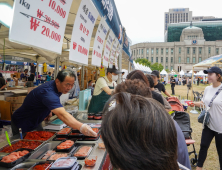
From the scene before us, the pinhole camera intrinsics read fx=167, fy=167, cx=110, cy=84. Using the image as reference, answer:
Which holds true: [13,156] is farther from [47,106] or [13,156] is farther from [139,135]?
[139,135]

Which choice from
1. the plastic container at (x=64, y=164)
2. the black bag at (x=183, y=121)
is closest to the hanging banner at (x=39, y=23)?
the plastic container at (x=64, y=164)

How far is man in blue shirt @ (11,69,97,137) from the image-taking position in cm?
213

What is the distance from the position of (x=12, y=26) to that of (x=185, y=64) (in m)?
89.3

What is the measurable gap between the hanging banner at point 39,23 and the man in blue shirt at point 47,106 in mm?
719

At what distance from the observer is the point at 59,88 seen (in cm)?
250

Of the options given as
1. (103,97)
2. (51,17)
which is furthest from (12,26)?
(103,97)

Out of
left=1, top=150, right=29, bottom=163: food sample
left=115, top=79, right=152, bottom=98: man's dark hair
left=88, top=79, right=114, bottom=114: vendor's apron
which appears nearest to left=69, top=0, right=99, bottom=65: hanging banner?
left=115, top=79, right=152, bottom=98: man's dark hair

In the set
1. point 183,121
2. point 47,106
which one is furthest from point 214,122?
point 47,106

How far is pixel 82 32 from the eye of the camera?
7.88ft

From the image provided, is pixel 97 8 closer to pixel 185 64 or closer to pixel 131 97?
pixel 131 97

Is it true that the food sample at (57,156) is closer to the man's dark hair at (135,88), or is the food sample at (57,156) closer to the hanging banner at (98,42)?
the man's dark hair at (135,88)

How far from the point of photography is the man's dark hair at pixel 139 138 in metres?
0.61

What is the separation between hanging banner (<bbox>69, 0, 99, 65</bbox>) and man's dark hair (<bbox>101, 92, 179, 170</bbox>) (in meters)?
1.55

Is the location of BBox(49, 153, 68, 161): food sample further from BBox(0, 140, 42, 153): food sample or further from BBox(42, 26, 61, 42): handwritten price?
BBox(42, 26, 61, 42): handwritten price
